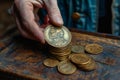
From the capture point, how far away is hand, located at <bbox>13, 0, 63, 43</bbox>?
1.01 meters

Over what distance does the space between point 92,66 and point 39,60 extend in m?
0.19

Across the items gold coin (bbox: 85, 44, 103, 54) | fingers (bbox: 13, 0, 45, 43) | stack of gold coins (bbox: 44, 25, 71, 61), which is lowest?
gold coin (bbox: 85, 44, 103, 54)

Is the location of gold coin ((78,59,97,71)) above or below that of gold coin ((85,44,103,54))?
below

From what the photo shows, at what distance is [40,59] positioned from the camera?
1000 mm

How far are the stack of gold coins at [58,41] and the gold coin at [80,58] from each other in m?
0.03

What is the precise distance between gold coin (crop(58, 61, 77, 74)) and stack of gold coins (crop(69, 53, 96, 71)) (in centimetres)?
2

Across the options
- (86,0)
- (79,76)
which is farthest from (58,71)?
(86,0)

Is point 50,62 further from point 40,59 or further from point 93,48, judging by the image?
point 93,48

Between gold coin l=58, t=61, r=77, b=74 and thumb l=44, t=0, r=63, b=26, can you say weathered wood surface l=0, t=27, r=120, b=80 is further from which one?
thumb l=44, t=0, r=63, b=26

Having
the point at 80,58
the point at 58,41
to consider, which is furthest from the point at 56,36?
the point at 80,58

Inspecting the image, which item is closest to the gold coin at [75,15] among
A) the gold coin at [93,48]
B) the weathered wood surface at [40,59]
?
the weathered wood surface at [40,59]

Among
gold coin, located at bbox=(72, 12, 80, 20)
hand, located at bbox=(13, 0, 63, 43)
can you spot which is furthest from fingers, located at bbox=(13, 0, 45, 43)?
gold coin, located at bbox=(72, 12, 80, 20)

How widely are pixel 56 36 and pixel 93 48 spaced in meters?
0.15

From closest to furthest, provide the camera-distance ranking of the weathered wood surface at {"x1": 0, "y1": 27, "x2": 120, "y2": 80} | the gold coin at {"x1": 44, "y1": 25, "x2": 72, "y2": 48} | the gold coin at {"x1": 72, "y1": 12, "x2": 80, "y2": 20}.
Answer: the weathered wood surface at {"x1": 0, "y1": 27, "x2": 120, "y2": 80} → the gold coin at {"x1": 44, "y1": 25, "x2": 72, "y2": 48} → the gold coin at {"x1": 72, "y1": 12, "x2": 80, "y2": 20}
